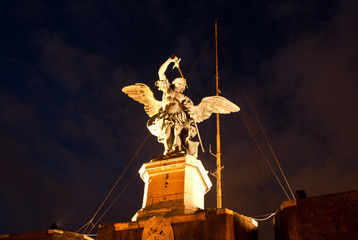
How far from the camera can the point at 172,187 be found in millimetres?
7641

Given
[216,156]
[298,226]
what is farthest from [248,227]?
[216,156]

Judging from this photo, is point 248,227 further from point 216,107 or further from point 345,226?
point 216,107

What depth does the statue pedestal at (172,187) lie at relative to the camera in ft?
23.7

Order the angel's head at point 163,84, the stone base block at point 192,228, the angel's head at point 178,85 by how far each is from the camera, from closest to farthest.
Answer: the stone base block at point 192,228
the angel's head at point 163,84
the angel's head at point 178,85

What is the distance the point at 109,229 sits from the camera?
699cm

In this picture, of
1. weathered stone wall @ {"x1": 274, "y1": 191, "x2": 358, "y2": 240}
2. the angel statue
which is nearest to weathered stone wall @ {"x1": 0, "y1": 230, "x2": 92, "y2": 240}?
the angel statue

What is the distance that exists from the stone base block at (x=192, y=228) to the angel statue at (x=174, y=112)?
1.99 m

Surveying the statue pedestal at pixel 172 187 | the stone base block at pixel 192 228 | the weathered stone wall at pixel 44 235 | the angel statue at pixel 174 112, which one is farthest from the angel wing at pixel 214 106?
the weathered stone wall at pixel 44 235

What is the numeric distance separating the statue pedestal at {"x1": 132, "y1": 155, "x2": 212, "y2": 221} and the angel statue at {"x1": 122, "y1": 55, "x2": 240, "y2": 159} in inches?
14.1

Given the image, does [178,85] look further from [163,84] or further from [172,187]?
[172,187]

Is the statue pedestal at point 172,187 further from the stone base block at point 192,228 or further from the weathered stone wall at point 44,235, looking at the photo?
the weathered stone wall at point 44,235

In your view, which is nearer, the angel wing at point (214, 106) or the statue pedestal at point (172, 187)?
the statue pedestal at point (172, 187)

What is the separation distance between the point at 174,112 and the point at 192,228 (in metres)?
3.64

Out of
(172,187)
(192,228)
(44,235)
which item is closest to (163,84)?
(172,187)
